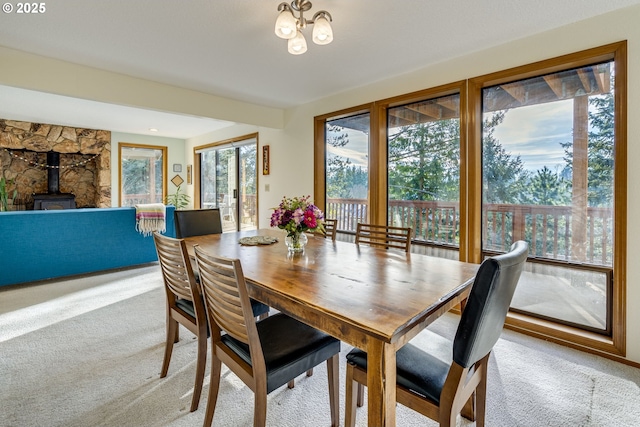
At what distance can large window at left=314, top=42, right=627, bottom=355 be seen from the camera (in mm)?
2195

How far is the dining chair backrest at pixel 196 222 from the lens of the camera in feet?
8.93

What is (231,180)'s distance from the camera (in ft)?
20.1

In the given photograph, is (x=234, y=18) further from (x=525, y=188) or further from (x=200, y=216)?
(x=525, y=188)

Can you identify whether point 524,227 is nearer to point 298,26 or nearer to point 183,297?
point 298,26

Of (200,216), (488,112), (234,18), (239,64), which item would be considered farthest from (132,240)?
(488,112)

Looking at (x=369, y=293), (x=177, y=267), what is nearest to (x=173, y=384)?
(x=177, y=267)

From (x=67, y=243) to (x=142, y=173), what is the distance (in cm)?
372

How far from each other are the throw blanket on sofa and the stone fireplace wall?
305 cm

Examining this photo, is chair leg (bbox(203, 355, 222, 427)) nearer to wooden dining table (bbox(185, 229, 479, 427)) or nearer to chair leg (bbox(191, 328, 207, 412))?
chair leg (bbox(191, 328, 207, 412))

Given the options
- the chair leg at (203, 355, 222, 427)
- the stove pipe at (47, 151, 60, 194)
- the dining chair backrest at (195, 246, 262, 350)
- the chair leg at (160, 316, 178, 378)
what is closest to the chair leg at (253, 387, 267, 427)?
the dining chair backrest at (195, 246, 262, 350)

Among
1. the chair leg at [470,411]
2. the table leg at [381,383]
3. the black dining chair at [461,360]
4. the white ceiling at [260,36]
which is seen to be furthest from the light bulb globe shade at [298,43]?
the chair leg at [470,411]

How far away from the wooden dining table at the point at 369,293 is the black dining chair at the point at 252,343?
177 millimetres

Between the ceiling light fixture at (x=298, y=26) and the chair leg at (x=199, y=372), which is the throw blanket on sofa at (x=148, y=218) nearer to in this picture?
the chair leg at (x=199, y=372)

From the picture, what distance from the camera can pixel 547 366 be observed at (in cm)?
204
